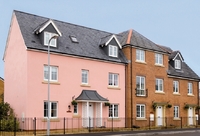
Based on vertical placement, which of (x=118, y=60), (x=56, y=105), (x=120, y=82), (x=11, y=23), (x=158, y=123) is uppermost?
(x=11, y=23)

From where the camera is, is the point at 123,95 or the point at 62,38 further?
the point at 123,95

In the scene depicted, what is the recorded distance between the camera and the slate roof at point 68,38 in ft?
Answer: 89.3

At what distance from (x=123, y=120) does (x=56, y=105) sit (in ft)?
27.0

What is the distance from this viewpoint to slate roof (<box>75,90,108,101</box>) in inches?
1109

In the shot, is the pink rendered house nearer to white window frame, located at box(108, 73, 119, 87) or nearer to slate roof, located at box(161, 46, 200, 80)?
white window frame, located at box(108, 73, 119, 87)

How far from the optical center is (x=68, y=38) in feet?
99.9

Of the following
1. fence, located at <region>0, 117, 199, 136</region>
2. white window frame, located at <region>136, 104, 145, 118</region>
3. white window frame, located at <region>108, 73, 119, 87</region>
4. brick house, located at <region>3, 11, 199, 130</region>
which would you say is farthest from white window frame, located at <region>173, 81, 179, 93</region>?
white window frame, located at <region>108, 73, 119, 87</region>

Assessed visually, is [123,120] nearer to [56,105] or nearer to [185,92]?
[56,105]

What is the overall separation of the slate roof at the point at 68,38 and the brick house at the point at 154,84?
206 cm

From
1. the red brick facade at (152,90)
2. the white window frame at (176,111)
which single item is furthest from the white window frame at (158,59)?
the white window frame at (176,111)

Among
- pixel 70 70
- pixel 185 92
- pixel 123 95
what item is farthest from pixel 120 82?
pixel 185 92

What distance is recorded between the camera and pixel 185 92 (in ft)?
129

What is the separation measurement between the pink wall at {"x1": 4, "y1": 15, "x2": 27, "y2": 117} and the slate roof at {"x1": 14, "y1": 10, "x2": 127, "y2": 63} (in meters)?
0.71

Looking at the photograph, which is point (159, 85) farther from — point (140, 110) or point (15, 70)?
point (15, 70)
